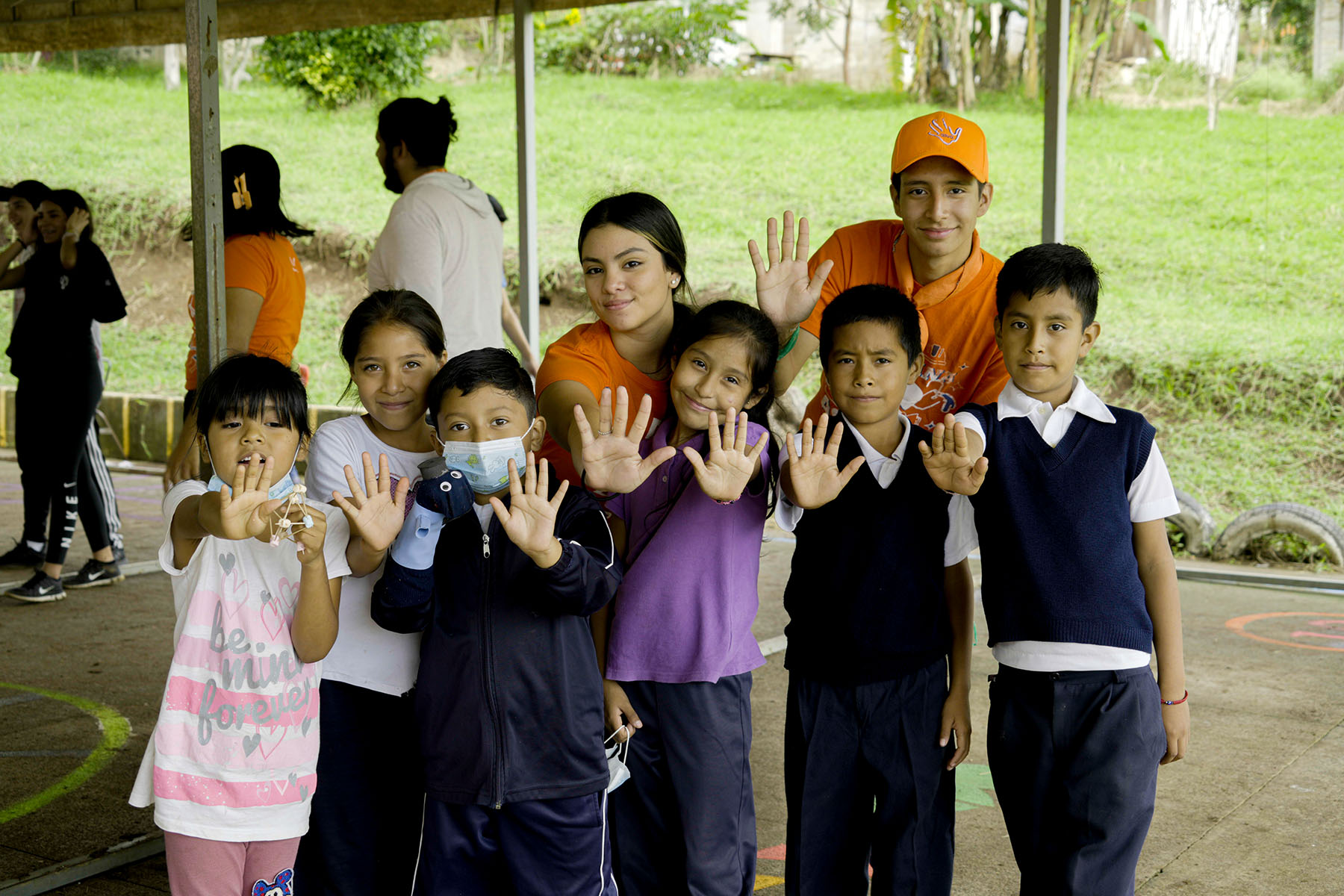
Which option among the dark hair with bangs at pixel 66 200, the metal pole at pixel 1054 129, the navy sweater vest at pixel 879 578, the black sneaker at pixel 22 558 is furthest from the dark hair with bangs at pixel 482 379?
the black sneaker at pixel 22 558

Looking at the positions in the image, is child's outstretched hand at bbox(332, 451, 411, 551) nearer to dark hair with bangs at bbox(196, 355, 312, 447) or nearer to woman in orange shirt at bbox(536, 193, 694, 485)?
dark hair with bangs at bbox(196, 355, 312, 447)

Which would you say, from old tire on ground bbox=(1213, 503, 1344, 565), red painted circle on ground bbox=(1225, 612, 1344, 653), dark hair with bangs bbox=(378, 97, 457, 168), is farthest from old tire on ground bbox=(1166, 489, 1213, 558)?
dark hair with bangs bbox=(378, 97, 457, 168)

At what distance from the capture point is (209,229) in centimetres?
278

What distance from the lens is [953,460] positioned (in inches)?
83.0

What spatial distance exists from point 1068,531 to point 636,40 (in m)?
15.9

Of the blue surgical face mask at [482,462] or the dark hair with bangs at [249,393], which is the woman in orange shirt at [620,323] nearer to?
the blue surgical face mask at [482,462]

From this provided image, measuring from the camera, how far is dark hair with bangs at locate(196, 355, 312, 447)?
2.14 m

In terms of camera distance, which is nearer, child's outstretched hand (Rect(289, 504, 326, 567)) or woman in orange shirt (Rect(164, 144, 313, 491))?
child's outstretched hand (Rect(289, 504, 326, 567))

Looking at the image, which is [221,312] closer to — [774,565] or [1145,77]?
[774,565]

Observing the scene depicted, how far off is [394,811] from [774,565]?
412 centimetres

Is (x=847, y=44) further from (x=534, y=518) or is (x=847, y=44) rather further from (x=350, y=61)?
(x=534, y=518)

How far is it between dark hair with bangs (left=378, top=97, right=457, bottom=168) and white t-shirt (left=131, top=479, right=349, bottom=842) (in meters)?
1.95

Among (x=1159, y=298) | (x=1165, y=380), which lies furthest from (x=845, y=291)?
(x=1159, y=298)

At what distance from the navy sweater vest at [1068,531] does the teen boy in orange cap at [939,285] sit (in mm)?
305
